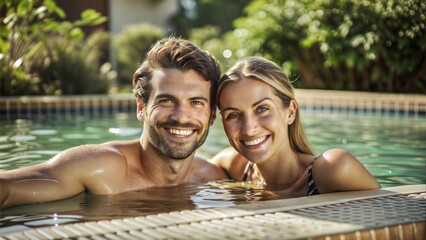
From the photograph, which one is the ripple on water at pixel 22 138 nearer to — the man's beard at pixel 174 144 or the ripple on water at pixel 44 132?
the ripple on water at pixel 44 132

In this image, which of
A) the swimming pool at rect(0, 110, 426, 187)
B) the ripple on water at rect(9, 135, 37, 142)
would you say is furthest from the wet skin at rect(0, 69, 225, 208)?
the ripple on water at rect(9, 135, 37, 142)

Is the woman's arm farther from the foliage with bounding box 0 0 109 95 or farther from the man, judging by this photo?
the foliage with bounding box 0 0 109 95

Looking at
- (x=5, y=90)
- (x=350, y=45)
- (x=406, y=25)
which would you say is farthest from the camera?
(x=350, y=45)

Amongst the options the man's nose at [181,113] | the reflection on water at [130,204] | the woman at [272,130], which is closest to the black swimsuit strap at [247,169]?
the reflection on water at [130,204]

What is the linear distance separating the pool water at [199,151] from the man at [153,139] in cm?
9

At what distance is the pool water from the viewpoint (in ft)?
9.97

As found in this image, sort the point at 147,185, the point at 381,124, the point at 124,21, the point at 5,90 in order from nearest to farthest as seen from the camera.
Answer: the point at 147,185 < the point at 381,124 < the point at 5,90 < the point at 124,21

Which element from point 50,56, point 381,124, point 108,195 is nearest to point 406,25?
point 381,124

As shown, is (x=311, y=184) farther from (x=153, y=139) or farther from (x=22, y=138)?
(x=22, y=138)

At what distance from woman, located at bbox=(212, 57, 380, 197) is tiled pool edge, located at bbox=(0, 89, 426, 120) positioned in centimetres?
624

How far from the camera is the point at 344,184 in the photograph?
2990 mm

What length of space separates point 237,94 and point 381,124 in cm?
565

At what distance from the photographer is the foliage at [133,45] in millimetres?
20955

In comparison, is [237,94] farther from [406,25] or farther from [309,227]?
[406,25]
